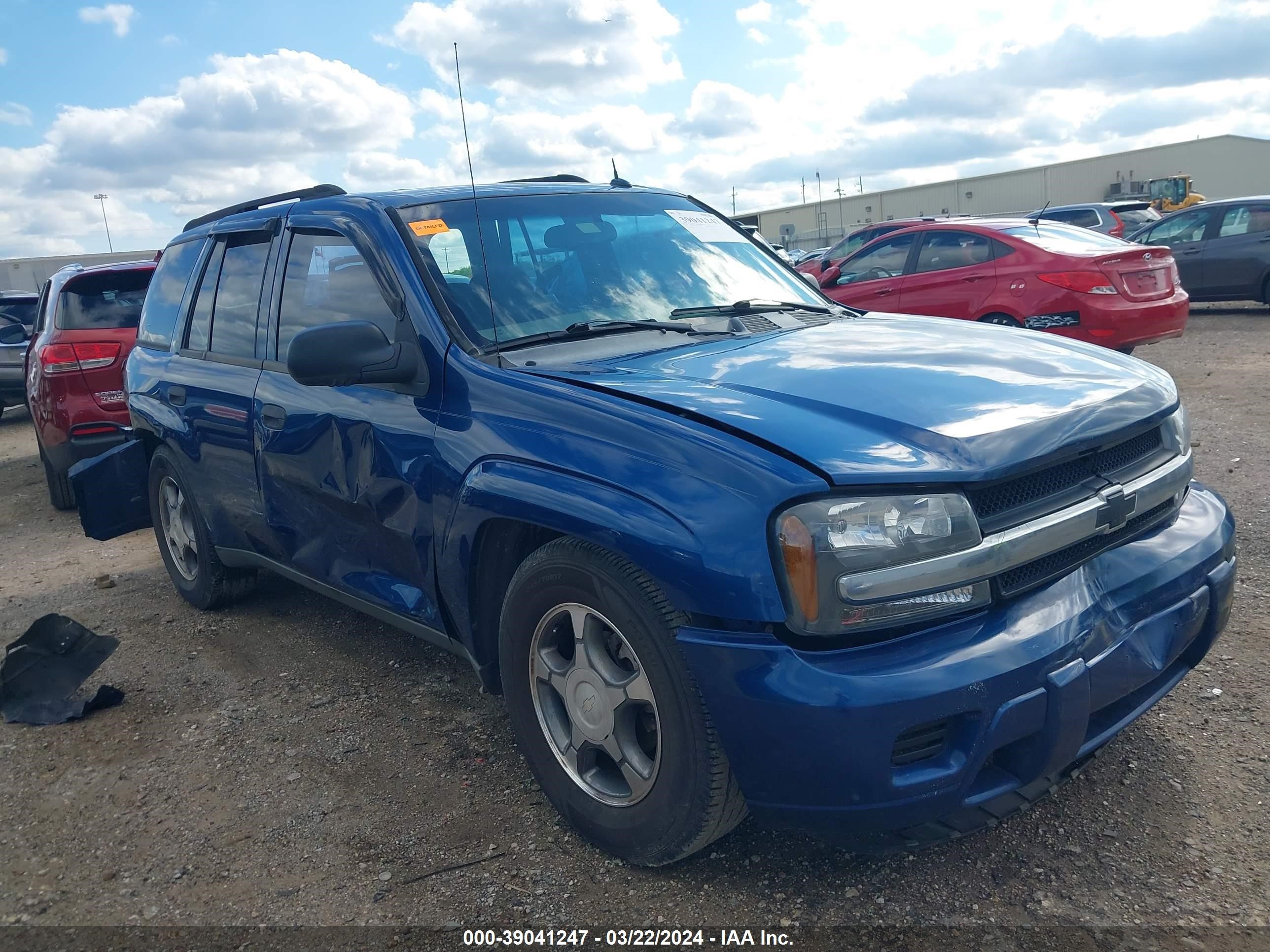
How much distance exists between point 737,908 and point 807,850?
31 centimetres

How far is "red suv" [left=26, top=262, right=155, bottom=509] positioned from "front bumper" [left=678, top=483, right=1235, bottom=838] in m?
6.21

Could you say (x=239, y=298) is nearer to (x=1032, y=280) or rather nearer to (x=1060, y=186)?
(x=1032, y=280)

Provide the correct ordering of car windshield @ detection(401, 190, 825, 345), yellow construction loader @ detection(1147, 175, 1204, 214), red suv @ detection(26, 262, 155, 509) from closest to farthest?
car windshield @ detection(401, 190, 825, 345), red suv @ detection(26, 262, 155, 509), yellow construction loader @ detection(1147, 175, 1204, 214)

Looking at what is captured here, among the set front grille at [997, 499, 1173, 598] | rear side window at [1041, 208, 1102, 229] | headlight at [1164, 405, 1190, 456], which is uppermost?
rear side window at [1041, 208, 1102, 229]

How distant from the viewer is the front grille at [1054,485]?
224cm

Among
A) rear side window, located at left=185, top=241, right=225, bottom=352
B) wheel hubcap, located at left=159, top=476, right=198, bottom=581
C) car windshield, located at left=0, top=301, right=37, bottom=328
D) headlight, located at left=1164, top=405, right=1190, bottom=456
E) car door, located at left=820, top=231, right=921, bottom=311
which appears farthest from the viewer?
car windshield, located at left=0, top=301, right=37, bottom=328

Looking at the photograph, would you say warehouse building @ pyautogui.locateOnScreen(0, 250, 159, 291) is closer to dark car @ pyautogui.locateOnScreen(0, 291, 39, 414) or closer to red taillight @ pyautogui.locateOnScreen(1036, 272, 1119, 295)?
dark car @ pyautogui.locateOnScreen(0, 291, 39, 414)

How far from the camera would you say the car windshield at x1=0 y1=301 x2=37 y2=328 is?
41.6ft

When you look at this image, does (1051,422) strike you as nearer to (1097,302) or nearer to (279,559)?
(279,559)

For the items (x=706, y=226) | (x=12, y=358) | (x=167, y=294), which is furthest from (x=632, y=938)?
(x=12, y=358)

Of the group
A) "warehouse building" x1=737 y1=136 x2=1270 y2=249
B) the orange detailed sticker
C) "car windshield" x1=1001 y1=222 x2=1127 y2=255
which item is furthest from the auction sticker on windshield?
"warehouse building" x1=737 y1=136 x2=1270 y2=249

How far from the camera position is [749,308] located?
11.4 ft

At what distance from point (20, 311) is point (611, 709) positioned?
533 inches

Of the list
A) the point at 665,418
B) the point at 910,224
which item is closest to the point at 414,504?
the point at 665,418
